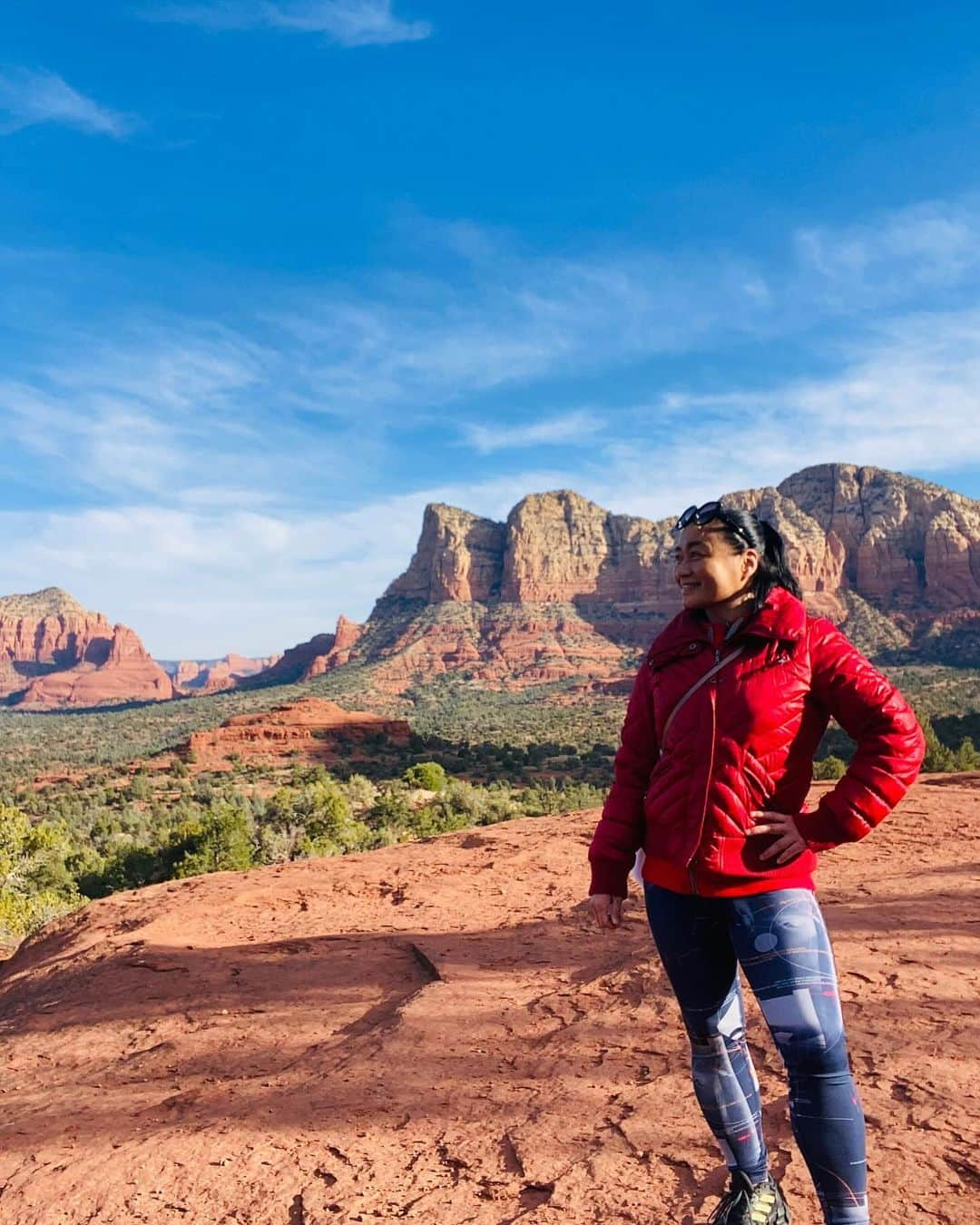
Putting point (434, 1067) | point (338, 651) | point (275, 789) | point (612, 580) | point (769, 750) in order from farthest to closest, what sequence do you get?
point (612, 580) → point (338, 651) → point (275, 789) → point (434, 1067) → point (769, 750)

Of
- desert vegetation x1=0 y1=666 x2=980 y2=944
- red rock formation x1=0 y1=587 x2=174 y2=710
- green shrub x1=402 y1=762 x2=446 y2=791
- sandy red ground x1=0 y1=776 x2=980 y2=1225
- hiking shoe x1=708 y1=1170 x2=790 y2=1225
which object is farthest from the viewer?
red rock formation x1=0 y1=587 x2=174 y2=710

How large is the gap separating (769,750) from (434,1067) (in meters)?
2.45

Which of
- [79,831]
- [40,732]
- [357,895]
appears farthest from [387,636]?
[357,895]

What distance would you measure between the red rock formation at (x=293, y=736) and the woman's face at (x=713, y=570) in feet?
139

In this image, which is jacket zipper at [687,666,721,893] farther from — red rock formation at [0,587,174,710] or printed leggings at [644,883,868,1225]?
red rock formation at [0,587,174,710]

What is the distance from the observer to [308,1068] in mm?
3703

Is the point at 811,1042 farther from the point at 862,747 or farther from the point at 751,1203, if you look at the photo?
the point at 862,747

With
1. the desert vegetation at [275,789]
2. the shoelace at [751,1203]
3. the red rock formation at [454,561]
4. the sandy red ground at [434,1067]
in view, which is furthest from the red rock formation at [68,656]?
the shoelace at [751,1203]

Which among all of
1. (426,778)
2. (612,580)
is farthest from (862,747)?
(612,580)

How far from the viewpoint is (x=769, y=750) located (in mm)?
2059

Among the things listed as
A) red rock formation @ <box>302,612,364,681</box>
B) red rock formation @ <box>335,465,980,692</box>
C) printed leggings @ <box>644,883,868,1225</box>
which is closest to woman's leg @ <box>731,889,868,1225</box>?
printed leggings @ <box>644,883,868,1225</box>

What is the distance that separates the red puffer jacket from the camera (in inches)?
79.0

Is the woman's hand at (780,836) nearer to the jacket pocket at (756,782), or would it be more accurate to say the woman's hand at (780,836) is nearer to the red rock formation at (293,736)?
the jacket pocket at (756,782)

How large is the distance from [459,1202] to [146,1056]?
2.48 metres
